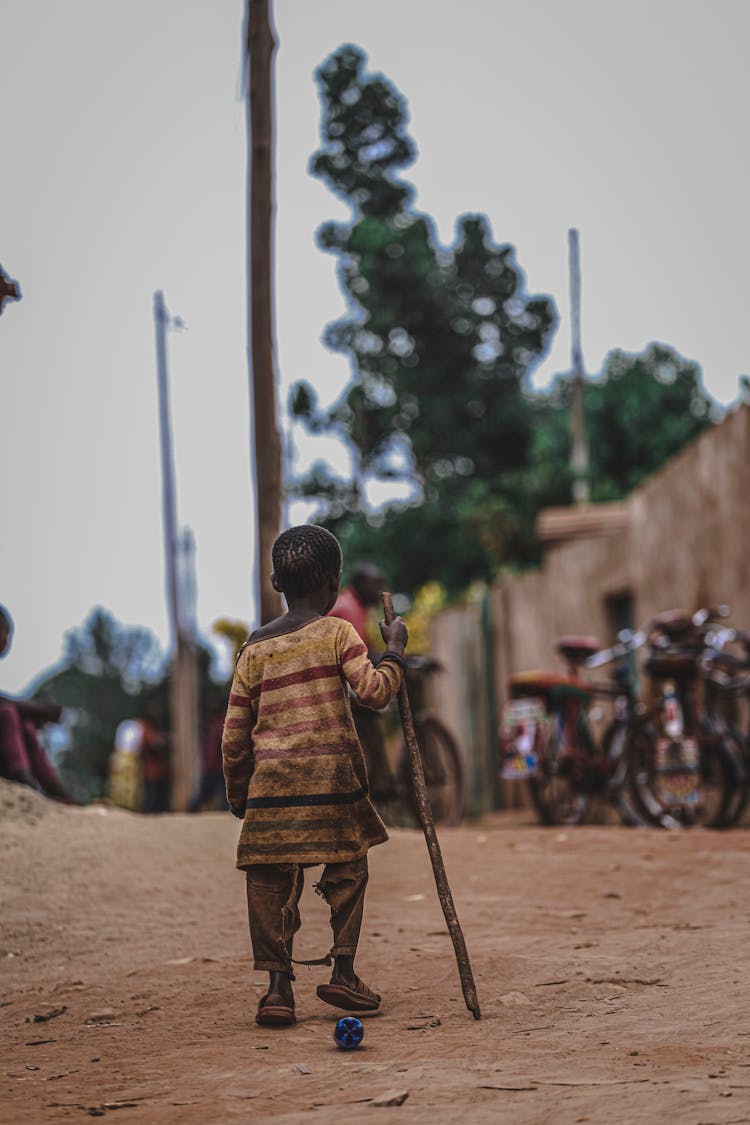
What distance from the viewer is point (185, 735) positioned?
76.8 feet

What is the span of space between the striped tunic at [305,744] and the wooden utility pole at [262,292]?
5.10 metres

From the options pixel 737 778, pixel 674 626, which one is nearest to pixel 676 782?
pixel 737 778

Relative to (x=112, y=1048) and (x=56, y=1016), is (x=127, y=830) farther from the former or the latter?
(x=112, y=1048)

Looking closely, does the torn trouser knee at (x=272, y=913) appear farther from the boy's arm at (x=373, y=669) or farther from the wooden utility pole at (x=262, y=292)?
the wooden utility pole at (x=262, y=292)

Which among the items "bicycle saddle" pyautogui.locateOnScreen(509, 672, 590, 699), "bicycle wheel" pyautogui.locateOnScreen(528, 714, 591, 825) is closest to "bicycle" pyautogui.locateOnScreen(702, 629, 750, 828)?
"bicycle saddle" pyautogui.locateOnScreen(509, 672, 590, 699)

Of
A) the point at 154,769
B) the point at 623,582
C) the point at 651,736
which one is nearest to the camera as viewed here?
the point at 651,736

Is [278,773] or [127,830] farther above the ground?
[278,773]

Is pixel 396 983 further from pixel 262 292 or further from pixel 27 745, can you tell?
pixel 262 292

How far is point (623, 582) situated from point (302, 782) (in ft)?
37.6

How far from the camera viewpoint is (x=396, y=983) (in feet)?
16.7

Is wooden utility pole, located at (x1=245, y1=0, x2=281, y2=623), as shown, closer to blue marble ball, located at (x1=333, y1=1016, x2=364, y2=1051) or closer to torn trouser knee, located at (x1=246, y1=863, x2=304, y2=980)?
torn trouser knee, located at (x1=246, y1=863, x2=304, y2=980)

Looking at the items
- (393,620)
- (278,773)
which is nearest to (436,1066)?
(278,773)

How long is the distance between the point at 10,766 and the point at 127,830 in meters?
0.80

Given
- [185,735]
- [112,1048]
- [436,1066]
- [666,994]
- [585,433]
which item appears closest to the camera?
[436,1066]
